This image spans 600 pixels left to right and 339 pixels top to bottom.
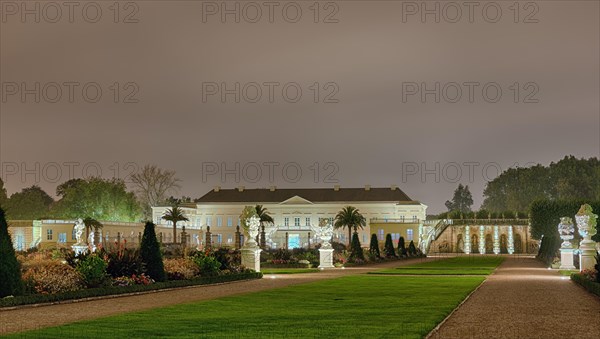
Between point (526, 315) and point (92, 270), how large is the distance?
11.3 meters

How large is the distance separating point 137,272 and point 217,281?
4578 mm

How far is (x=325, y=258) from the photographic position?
4612 cm

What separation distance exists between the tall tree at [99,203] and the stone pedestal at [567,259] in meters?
63.0

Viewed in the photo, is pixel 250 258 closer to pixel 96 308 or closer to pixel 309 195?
pixel 96 308

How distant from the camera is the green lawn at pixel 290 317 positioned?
13.3 metres

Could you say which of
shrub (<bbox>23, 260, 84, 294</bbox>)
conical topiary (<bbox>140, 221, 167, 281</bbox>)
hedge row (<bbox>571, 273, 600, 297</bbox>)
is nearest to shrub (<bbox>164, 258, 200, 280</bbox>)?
conical topiary (<bbox>140, 221, 167, 281</bbox>)

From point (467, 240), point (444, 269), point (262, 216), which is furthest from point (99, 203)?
point (444, 269)

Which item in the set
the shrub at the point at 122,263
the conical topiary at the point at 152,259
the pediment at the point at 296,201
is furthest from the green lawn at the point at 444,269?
the pediment at the point at 296,201

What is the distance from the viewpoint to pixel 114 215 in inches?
3797

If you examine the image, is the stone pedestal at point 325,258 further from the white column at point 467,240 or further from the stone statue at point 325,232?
the white column at point 467,240

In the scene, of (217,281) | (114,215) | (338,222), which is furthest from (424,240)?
(217,281)

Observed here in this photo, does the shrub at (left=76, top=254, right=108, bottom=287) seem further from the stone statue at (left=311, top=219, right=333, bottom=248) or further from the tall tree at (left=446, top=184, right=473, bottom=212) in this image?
the tall tree at (left=446, top=184, right=473, bottom=212)

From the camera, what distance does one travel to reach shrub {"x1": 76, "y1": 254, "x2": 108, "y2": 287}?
22.0 meters

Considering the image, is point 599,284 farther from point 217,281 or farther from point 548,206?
point 548,206
